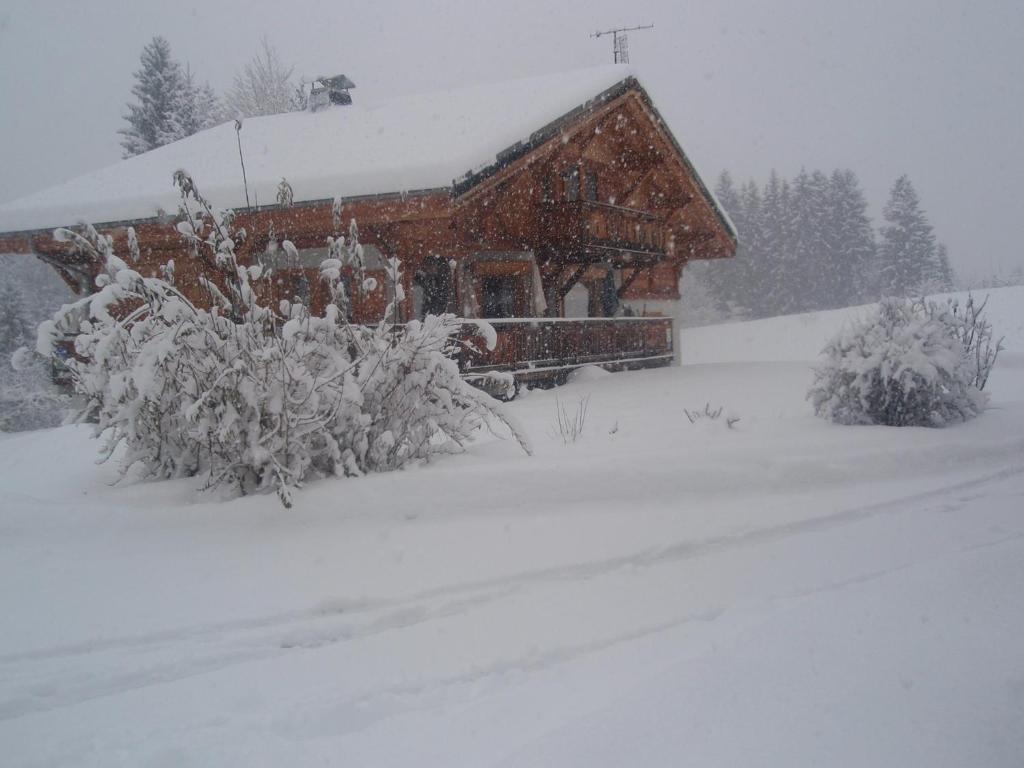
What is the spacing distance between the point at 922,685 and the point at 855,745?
477mm

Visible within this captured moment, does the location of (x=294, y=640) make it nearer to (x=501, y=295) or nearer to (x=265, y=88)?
(x=501, y=295)

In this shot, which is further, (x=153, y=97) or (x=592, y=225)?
(x=153, y=97)

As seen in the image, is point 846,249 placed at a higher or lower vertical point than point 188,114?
lower

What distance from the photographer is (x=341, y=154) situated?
10.8 metres

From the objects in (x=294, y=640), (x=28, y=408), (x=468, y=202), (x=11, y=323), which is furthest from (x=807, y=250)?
(x=294, y=640)

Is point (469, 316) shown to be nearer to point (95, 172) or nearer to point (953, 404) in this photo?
point (953, 404)

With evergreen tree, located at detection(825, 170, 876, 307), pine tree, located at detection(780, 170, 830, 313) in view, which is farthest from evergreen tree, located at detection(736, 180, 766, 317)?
evergreen tree, located at detection(825, 170, 876, 307)

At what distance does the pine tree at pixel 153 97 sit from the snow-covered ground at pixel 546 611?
2846 centimetres

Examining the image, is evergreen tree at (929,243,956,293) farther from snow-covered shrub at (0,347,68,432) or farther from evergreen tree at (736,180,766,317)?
snow-covered shrub at (0,347,68,432)

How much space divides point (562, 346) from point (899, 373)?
21.5 ft

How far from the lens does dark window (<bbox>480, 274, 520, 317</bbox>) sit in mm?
13938

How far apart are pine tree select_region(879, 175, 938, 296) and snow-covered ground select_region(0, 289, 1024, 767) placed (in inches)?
1835

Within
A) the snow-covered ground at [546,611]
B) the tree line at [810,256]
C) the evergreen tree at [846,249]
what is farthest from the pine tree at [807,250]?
the snow-covered ground at [546,611]

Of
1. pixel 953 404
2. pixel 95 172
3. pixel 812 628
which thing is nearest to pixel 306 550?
pixel 812 628
